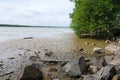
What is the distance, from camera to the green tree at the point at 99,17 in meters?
28.7

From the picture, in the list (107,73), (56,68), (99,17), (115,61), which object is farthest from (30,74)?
(99,17)

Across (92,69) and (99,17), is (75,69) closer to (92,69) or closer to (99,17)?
(92,69)

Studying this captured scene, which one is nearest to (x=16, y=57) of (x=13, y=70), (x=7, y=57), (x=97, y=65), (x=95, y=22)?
(x=7, y=57)

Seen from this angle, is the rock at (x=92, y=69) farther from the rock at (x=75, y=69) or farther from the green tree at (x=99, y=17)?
the green tree at (x=99, y=17)

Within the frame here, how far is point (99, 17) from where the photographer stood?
2917 cm

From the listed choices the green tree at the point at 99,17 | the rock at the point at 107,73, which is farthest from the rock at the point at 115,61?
the green tree at the point at 99,17

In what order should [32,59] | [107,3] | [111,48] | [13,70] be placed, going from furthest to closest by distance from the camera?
1. [107,3]
2. [111,48]
3. [32,59]
4. [13,70]

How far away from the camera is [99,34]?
29.9 meters

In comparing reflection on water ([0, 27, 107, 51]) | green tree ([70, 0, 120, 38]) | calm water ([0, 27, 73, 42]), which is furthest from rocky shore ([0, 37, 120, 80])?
calm water ([0, 27, 73, 42])

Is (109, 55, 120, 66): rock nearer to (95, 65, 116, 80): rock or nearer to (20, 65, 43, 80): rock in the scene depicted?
(95, 65, 116, 80): rock

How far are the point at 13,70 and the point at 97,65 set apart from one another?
4137 millimetres

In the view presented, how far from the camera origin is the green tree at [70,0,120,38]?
2869 cm

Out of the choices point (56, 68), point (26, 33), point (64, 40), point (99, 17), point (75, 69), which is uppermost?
point (99, 17)

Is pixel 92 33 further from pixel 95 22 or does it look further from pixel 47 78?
pixel 47 78
